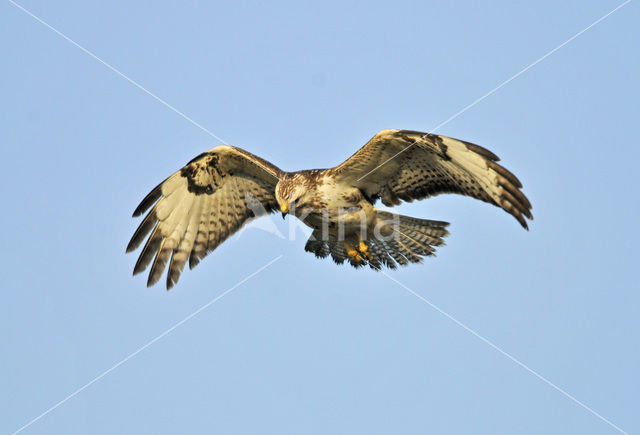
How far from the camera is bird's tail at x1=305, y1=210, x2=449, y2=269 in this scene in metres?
10.9

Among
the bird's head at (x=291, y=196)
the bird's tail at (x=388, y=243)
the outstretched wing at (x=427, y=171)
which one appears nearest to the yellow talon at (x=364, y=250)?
the bird's tail at (x=388, y=243)

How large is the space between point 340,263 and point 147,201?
2644 millimetres

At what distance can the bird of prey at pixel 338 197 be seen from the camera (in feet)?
30.9

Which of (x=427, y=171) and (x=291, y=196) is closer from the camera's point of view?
(x=291, y=196)

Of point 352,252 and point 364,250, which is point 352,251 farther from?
point 364,250

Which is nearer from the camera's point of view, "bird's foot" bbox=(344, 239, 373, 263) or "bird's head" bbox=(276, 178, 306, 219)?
"bird's head" bbox=(276, 178, 306, 219)

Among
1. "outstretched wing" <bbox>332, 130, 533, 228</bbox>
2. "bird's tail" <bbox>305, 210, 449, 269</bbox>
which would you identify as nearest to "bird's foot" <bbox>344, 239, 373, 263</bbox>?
"bird's tail" <bbox>305, 210, 449, 269</bbox>

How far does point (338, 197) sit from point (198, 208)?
2.30m

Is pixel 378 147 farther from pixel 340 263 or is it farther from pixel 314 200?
pixel 340 263

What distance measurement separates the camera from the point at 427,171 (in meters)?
10.0

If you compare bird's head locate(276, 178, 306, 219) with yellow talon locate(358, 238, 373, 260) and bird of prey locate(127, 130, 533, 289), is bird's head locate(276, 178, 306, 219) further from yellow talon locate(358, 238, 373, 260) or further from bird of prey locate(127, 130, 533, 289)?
yellow talon locate(358, 238, 373, 260)

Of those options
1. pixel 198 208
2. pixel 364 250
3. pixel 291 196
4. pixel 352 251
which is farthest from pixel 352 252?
pixel 198 208

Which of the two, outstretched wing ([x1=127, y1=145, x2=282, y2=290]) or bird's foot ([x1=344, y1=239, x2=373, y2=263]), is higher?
outstretched wing ([x1=127, y1=145, x2=282, y2=290])

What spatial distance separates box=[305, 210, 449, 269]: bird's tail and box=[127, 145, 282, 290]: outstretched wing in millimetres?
1038
